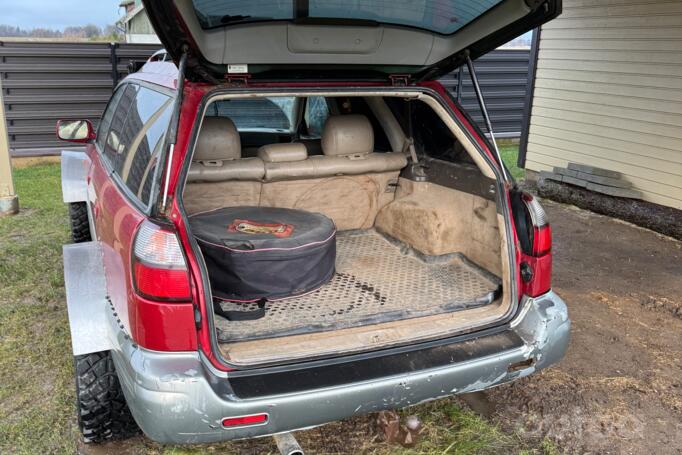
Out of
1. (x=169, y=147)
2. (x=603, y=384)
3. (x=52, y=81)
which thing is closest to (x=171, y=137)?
(x=169, y=147)

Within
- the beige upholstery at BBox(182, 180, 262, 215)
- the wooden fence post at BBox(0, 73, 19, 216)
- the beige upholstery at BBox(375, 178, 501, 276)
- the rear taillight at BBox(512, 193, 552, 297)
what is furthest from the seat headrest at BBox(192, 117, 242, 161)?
the wooden fence post at BBox(0, 73, 19, 216)

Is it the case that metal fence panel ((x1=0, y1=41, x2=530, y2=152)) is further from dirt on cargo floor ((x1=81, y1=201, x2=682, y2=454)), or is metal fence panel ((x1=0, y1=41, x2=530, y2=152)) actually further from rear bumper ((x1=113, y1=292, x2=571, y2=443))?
rear bumper ((x1=113, y1=292, x2=571, y2=443))

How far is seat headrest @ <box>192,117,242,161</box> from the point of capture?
3195 mm

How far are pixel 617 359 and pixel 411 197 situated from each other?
1595 millimetres

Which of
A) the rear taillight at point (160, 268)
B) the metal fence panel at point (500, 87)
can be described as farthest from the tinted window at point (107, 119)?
the metal fence panel at point (500, 87)

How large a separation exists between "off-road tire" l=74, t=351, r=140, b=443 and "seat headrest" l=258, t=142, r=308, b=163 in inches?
57.9

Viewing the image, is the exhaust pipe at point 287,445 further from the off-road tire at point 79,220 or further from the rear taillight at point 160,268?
the off-road tire at point 79,220

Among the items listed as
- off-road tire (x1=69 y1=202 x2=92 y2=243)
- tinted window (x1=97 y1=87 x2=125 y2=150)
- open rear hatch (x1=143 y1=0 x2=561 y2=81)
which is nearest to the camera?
open rear hatch (x1=143 y1=0 x2=561 y2=81)

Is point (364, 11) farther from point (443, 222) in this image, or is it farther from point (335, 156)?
point (443, 222)

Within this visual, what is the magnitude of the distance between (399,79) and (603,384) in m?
2.03

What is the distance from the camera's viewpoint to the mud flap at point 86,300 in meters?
2.35

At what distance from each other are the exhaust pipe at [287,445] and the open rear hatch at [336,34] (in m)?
1.52

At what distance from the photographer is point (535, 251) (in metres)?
2.57

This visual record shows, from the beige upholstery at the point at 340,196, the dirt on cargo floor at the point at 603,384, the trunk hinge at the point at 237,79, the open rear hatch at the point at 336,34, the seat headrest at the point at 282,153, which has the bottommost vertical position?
the dirt on cargo floor at the point at 603,384
